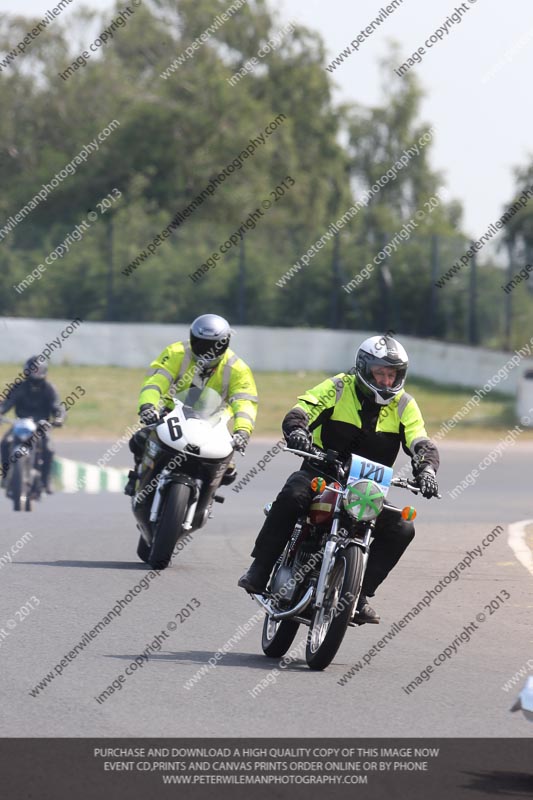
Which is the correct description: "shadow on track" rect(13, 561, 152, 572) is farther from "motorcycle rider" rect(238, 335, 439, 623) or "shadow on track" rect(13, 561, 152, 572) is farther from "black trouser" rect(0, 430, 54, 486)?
"black trouser" rect(0, 430, 54, 486)

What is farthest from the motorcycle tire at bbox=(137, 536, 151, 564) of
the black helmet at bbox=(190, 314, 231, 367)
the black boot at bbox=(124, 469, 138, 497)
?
the black helmet at bbox=(190, 314, 231, 367)

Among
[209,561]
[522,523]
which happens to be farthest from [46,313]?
[209,561]

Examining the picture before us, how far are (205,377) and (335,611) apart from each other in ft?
14.4

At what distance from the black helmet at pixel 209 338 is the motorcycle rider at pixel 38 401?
19.0ft

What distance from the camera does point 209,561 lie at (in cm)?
1256

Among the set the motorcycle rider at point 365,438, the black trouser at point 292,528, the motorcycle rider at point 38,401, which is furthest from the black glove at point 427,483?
the motorcycle rider at point 38,401

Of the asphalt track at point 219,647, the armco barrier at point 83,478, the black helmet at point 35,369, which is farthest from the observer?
the armco barrier at point 83,478

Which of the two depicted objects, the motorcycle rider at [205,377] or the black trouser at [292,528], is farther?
the motorcycle rider at [205,377]

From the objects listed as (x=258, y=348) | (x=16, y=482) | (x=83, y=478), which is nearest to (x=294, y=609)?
(x=16, y=482)

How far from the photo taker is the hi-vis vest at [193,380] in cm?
1199

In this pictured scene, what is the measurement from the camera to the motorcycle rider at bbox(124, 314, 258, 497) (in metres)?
11.8

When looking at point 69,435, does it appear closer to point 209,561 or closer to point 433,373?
point 433,373

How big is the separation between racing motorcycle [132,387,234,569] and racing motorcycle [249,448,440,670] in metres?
2.88
